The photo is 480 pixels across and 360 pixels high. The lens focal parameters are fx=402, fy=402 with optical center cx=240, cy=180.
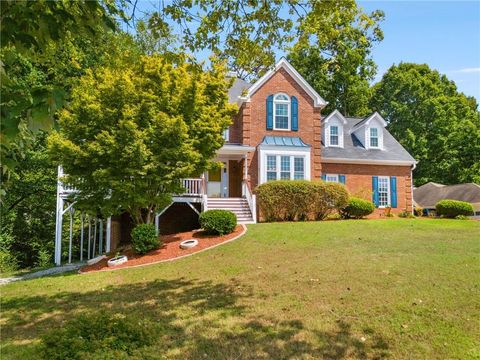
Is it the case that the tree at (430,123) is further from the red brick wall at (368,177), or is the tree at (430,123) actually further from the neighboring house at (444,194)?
the red brick wall at (368,177)

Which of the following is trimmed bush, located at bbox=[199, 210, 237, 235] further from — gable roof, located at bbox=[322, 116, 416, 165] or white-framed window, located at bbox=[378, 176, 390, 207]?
white-framed window, located at bbox=[378, 176, 390, 207]

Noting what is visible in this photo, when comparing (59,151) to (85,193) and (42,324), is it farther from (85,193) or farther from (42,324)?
(42,324)

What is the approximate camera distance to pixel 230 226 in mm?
14758

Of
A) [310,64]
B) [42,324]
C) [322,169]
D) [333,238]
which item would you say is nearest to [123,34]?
[42,324]

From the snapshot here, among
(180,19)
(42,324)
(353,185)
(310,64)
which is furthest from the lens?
(310,64)

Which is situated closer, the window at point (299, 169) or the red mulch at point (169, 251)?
the red mulch at point (169, 251)

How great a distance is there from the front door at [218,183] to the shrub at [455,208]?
36.1 feet

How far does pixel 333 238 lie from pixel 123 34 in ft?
29.1

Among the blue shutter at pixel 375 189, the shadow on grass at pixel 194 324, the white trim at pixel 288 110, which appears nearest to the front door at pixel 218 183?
the white trim at pixel 288 110

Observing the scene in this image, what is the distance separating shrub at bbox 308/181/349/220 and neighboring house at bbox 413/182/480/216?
1294 cm

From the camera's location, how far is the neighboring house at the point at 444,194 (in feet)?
98.4

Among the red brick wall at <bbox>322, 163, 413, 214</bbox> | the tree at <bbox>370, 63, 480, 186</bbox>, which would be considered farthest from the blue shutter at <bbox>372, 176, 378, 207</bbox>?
the tree at <bbox>370, 63, 480, 186</bbox>

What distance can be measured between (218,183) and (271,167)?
3.01m

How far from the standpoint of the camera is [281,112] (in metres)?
20.8
